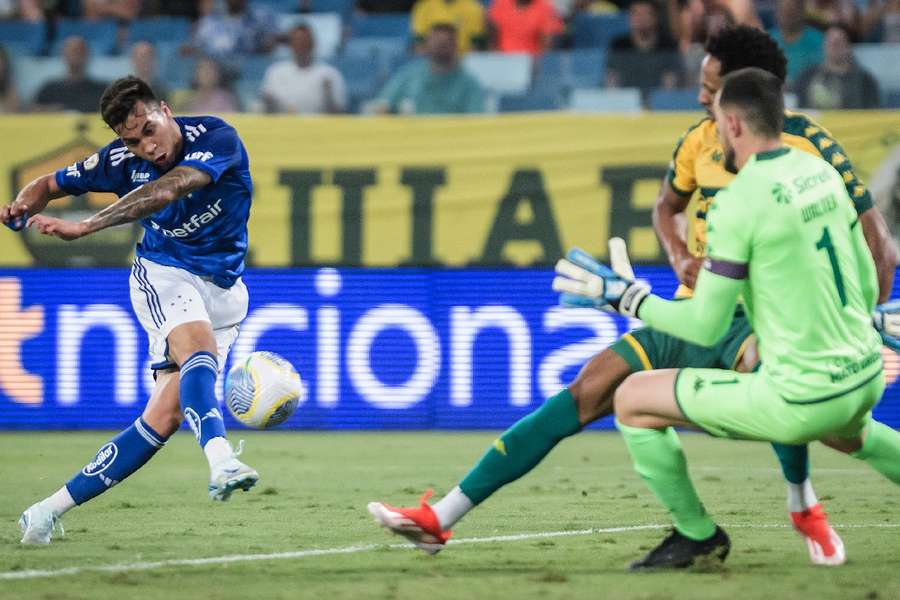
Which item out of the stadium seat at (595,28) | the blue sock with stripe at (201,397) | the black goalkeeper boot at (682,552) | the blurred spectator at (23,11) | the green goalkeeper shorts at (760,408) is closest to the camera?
the green goalkeeper shorts at (760,408)

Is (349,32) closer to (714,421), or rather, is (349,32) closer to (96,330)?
(96,330)

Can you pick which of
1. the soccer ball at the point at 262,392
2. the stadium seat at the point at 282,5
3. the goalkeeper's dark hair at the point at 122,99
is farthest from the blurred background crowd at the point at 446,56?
the soccer ball at the point at 262,392

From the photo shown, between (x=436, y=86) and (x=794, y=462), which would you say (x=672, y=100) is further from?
(x=794, y=462)

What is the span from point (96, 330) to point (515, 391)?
349 centimetres

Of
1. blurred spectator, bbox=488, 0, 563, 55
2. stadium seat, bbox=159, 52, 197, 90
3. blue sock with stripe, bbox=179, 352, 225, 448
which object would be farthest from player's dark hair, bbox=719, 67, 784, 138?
blurred spectator, bbox=488, 0, 563, 55

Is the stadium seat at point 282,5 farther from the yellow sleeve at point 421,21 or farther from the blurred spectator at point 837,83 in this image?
the blurred spectator at point 837,83

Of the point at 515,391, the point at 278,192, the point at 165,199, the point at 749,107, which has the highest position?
the point at 749,107

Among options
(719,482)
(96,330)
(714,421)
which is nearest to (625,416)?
(714,421)

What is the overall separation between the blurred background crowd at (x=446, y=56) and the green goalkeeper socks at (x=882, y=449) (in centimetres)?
695

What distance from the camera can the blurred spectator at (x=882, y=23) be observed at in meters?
13.7

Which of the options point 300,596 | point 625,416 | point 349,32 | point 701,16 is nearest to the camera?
point 300,596

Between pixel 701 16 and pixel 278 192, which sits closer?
pixel 278 192

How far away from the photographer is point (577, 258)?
5188 mm

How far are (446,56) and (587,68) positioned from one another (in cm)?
122
